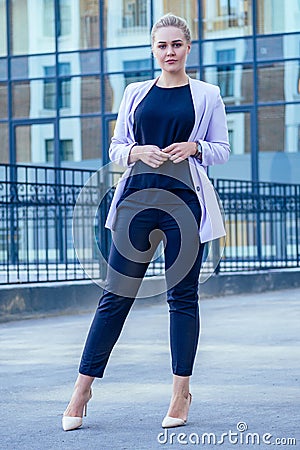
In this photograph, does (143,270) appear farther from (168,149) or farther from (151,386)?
(151,386)

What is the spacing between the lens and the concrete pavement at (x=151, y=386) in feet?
14.9

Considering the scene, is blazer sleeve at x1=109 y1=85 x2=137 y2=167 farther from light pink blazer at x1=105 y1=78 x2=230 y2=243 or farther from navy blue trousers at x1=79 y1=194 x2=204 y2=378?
Answer: navy blue trousers at x1=79 y1=194 x2=204 y2=378

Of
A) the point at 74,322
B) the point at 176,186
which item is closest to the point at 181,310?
the point at 176,186

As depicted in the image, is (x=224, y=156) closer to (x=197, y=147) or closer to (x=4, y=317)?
(x=197, y=147)

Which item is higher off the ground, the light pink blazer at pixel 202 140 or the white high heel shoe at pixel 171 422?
the light pink blazer at pixel 202 140

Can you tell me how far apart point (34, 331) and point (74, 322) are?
901mm

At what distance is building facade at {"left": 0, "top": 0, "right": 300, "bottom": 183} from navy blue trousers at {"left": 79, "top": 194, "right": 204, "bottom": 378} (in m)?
17.3

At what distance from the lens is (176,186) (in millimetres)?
4770

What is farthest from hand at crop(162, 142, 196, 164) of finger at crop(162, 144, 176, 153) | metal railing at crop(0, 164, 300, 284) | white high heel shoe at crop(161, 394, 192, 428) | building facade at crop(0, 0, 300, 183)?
building facade at crop(0, 0, 300, 183)

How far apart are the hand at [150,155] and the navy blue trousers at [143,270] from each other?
204 mm

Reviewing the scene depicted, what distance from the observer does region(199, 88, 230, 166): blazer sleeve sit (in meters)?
4.82

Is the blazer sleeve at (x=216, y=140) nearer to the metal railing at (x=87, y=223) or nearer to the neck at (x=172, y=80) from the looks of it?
the neck at (x=172, y=80)

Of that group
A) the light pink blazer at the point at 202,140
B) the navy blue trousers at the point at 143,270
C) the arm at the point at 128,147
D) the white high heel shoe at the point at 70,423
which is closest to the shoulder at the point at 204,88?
the light pink blazer at the point at 202,140

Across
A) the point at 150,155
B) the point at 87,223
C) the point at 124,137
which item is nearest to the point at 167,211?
the point at 150,155
